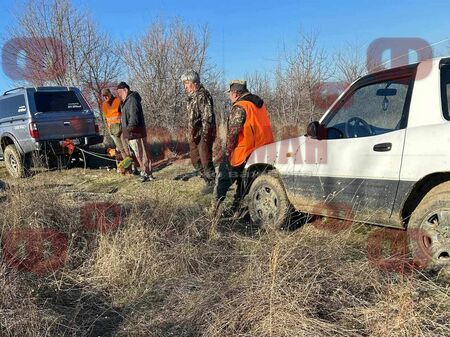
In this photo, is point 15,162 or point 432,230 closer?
point 432,230

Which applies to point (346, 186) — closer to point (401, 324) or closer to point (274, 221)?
point (274, 221)

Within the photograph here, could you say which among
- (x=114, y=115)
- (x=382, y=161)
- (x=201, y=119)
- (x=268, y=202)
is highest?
(x=114, y=115)

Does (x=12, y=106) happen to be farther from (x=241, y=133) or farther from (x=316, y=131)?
(x=316, y=131)

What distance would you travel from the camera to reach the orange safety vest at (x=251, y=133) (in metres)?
5.25

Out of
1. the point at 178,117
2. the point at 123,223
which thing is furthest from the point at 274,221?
the point at 178,117

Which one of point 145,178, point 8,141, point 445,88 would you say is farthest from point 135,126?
point 445,88

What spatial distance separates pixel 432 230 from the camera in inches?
133

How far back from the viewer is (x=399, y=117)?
3.72m

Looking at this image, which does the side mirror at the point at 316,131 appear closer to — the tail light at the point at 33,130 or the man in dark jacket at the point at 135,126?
the man in dark jacket at the point at 135,126

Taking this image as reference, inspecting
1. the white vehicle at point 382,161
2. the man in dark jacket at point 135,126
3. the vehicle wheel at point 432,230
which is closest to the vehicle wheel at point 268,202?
the white vehicle at point 382,161

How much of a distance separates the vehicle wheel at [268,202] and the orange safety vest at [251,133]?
Result: 42 centimetres

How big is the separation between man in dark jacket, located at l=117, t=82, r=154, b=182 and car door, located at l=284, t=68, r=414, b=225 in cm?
412

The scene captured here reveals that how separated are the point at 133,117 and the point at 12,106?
4142 millimetres

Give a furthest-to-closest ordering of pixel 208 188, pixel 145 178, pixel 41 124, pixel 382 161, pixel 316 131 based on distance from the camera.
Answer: pixel 41 124 < pixel 145 178 < pixel 208 188 < pixel 316 131 < pixel 382 161
